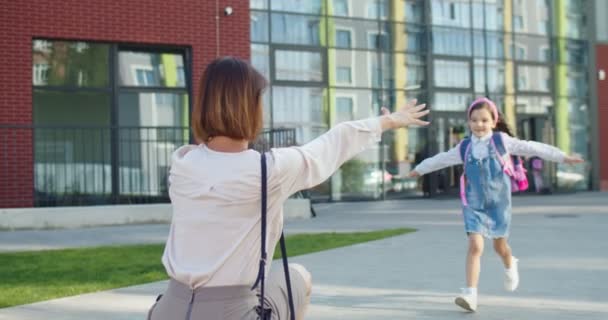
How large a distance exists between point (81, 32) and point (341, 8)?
7.85 metres

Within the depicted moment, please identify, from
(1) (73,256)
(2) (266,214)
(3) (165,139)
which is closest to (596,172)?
(3) (165,139)

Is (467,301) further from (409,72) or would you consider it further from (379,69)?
(409,72)

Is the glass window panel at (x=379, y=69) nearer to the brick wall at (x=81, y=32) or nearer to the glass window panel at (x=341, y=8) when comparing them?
the glass window panel at (x=341, y=8)

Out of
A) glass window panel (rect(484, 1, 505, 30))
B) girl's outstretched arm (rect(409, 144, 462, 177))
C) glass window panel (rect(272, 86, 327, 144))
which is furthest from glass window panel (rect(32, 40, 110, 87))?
glass window panel (rect(484, 1, 505, 30))

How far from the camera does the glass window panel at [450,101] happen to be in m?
21.0

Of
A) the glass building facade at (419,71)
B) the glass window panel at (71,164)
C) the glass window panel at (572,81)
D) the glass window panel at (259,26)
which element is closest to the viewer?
the glass window panel at (71,164)

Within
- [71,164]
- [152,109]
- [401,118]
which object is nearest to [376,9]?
[152,109]

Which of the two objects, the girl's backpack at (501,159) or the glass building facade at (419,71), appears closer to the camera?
the girl's backpack at (501,159)

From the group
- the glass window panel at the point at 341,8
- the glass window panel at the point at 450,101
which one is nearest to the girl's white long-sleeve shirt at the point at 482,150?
the glass window panel at the point at 341,8

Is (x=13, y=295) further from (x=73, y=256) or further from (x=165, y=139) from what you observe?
(x=165, y=139)

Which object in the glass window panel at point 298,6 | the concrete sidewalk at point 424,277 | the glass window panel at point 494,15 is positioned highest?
the glass window panel at point 494,15

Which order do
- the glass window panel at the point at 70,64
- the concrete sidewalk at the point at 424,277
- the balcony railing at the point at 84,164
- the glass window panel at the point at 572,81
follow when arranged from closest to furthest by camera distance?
the concrete sidewalk at the point at 424,277, the balcony railing at the point at 84,164, the glass window panel at the point at 70,64, the glass window panel at the point at 572,81

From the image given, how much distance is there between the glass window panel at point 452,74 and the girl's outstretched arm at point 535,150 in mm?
15162

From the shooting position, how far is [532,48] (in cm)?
2272
